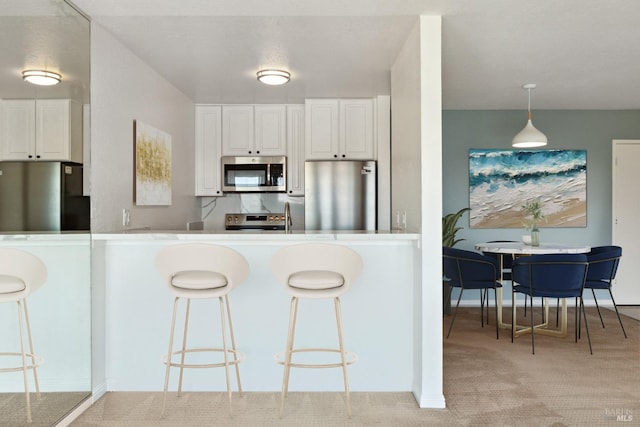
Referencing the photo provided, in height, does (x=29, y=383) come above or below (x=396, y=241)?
below

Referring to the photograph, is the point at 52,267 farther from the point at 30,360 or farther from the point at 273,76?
the point at 273,76

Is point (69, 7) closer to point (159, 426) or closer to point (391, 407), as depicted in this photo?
point (159, 426)

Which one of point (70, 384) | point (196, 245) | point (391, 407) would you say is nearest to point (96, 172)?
point (196, 245)

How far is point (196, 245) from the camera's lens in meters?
2.70

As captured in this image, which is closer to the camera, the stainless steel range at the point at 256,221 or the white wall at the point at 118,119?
the white wall at the point at 118,119

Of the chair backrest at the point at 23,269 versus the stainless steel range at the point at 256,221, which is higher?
the stainless steel range at the point at 256,221

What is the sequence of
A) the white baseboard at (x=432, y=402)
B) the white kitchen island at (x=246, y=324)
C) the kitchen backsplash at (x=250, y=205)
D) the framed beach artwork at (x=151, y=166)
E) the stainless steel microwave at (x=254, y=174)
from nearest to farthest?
the white baseboard at (x=432, y=402) < the white kitchen island at (x=246, y=324) < the framed beach artwork at (x=151, y=166) < the stainless steel microwave at (x=254, y=174) < the kitchen backsplash at (x=250, y=205)

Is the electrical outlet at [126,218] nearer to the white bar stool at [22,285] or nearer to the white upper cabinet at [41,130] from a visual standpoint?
the white upper cabinet at [41,130]

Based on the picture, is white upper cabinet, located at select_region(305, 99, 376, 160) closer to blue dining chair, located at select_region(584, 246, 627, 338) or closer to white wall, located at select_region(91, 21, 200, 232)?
white wall, located at select_region(91, 21, 200, 232)

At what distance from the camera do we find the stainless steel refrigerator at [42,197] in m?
2.14

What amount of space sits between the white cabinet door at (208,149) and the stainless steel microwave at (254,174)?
105 mm

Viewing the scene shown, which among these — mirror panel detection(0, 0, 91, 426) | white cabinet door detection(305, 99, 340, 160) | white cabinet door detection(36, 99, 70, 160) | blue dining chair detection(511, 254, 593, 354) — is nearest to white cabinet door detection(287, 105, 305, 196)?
white cabinet door detection(305, 99, 340, 160)

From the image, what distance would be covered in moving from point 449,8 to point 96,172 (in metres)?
2.34

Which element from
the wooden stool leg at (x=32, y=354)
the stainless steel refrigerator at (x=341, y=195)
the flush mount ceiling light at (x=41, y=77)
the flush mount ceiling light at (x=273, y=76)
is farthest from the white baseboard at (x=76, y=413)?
the stainless steel refrigerator at (x=341, y=195)
